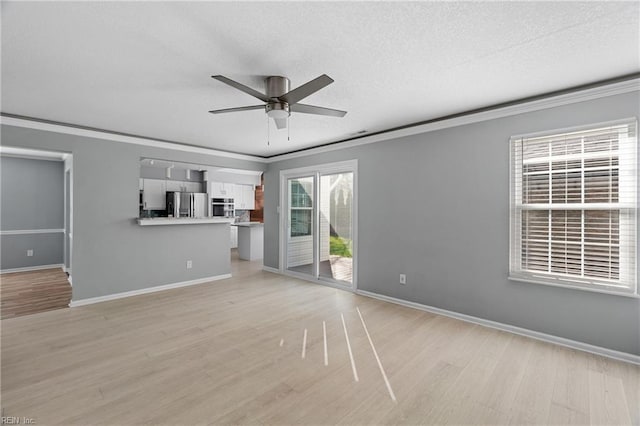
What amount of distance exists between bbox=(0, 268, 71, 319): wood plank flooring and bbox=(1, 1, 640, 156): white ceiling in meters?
2.49

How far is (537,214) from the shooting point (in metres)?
3.07

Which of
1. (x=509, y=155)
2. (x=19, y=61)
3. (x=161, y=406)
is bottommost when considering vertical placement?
(x=161, y=406)

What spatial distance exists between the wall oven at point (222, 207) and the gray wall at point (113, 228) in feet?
10.5

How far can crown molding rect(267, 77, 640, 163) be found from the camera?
2.65 meters

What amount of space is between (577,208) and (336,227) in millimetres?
3160

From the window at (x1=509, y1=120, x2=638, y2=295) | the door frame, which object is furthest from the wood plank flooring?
the window at (x1=509, y1=120, x2=638, y2=295)

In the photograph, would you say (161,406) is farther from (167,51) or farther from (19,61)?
(19,61)

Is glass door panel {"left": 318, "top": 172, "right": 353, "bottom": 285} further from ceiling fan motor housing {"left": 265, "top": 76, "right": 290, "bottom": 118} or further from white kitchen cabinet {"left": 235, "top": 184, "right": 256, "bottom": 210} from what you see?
white kitchen cabinet {"left": 235, "top": 184, "right": 256, "bottom": 210}

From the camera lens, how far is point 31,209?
6180 millimetres

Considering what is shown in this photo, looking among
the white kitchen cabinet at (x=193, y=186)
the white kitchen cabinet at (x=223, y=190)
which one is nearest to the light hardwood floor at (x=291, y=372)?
the white kitchen cabinet at (x=193, y=186)

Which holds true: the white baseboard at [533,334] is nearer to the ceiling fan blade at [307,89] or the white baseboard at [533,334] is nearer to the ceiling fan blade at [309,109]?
the ceiling fan blade at [309,109]

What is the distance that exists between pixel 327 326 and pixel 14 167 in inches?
277

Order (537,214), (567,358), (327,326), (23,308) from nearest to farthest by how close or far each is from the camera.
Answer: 1. (567,358)
2. (537,214)
3. (327,326)
4. (23,308)

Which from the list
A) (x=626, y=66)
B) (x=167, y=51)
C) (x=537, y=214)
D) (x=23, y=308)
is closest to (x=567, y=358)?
(x=537, y=214)
